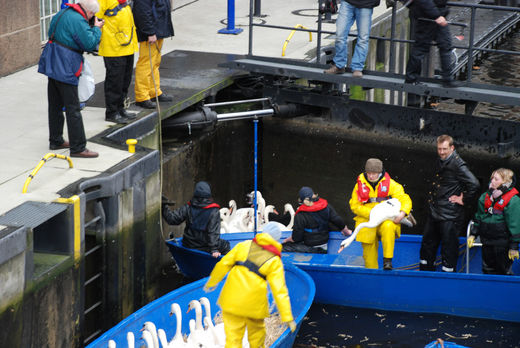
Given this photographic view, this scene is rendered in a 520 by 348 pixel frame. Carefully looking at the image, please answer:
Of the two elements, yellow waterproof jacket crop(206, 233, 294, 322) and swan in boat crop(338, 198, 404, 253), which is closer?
yellow waterproof jacket crop(206, 233, 294, 322)

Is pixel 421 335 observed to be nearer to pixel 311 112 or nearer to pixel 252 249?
pixel 252 249

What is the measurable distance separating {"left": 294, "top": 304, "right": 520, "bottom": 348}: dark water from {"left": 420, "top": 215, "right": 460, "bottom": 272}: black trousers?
68 cm

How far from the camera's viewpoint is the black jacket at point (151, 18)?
11.6m

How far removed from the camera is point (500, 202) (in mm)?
10758

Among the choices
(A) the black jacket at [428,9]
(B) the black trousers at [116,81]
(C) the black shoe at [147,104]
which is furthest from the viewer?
(C) the black shoe at [147,104]

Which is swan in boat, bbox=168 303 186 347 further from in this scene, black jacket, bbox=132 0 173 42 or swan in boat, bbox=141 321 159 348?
black jacket, bbox=132 0 173 42

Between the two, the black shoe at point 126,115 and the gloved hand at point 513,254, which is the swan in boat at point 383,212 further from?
the black shoe at point 126,115

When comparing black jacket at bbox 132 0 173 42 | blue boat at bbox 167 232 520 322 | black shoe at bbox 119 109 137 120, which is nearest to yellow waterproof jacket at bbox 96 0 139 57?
black jacket at bbox 132 0 173 42

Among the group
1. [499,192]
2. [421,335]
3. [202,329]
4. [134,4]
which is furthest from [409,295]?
[134,4]

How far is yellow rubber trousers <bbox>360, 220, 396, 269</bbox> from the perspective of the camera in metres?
10.9

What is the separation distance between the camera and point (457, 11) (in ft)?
92.7

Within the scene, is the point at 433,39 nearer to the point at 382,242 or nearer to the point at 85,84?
the point at 382,242

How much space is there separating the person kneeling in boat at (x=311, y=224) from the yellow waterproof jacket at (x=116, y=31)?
2921 mm

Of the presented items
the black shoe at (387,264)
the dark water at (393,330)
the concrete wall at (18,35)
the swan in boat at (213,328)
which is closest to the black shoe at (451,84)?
the black shoe at (387,264)
